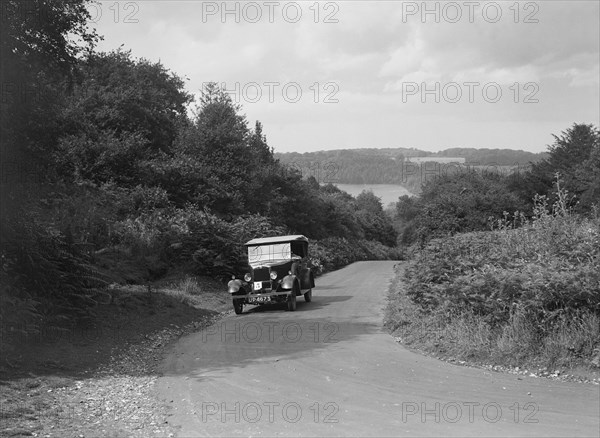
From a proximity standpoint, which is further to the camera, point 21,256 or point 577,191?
point 577,191

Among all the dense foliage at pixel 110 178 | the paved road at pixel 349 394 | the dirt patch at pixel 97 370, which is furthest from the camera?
the dense foliage at pixel 110 178

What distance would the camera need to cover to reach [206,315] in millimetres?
18422

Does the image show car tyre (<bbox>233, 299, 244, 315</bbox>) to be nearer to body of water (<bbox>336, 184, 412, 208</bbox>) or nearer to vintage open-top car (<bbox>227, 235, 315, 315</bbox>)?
vintage open-top car (<bbox>227, 235, 315, 315</bbox>)

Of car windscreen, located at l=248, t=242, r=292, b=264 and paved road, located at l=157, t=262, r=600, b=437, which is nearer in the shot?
paved road, located at l=157, t=262, r=600, b=437

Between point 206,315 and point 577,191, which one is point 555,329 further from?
point 577,191

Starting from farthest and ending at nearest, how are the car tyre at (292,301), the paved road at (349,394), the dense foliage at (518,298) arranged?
the car tyre at (292,301)
the dense foliage at (518,298)
the paved road at (349,394)

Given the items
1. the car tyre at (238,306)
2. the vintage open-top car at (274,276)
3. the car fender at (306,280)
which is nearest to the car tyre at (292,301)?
the vintage open-top car at (274,276)

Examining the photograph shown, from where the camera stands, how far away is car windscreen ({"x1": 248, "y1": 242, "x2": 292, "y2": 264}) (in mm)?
20391

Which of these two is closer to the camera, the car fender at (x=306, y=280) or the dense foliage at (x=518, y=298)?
the dense foliage at (x=518, y=298)

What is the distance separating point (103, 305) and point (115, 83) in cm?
2573

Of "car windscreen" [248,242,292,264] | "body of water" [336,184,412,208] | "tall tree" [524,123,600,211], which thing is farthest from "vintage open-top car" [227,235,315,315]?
"body of water" [336,184,412,208]

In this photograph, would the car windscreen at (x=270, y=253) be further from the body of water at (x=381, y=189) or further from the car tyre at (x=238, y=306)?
the body of water at (x=381, y=189)

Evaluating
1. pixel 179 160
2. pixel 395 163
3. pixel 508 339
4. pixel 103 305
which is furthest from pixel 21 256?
pixel 395 163

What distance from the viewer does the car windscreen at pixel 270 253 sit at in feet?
66.9
